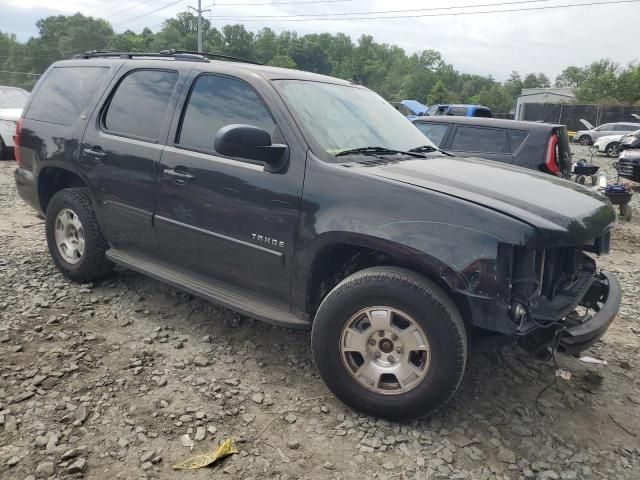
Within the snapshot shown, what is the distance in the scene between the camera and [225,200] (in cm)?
307

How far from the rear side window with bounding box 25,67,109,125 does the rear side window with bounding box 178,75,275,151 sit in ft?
3.83

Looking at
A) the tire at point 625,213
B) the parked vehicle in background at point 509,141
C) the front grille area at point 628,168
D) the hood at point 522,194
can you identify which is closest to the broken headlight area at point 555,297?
the hood at point 522,194

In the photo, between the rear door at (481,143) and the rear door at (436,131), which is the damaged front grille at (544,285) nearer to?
the rear door at (481,143)

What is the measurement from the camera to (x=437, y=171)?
9.63 feet

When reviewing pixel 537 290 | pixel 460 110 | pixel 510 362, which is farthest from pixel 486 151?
pixel 460 110

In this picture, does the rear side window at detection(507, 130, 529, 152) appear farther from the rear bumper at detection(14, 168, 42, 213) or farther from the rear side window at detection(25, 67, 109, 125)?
the rear bumper at detection(14, 168, 42, 213)

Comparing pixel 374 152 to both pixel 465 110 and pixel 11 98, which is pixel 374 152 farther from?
pixel 465 110

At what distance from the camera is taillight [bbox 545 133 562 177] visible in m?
6.71

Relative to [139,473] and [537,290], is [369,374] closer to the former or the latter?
[537,290]

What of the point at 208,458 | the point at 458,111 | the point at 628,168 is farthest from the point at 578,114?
the point at 208,458

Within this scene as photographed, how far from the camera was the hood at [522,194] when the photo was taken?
2432 millimetres

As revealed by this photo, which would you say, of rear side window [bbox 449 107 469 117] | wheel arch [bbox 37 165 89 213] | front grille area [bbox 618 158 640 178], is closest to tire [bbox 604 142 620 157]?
rear side window [bbox 449 107 469 117]

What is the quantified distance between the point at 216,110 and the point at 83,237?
67.6 inches

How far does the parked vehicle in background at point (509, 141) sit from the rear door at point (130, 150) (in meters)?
4.38
